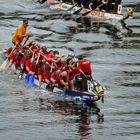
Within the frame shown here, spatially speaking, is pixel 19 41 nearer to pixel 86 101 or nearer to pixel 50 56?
pixel 50 56

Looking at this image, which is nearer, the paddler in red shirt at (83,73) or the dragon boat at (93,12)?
the paddler in red shirt at (83,73)

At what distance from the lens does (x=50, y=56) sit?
30625 mm

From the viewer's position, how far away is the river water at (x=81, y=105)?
23.1 metres

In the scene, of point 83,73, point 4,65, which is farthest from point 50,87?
point 4,65

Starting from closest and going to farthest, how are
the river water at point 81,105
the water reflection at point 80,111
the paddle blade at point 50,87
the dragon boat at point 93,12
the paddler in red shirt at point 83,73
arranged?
the river water at point 81,105, the water reflection at point 80,111, the paddler in red shirt at point 83,73, the paddle blade at point 50,87, the dragon boat at point 93,12

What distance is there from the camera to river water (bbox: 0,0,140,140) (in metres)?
23.1

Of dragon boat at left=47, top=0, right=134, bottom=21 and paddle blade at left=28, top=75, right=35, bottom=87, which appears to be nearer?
paddle blade at left=28, top=75, right=35, bottom=87

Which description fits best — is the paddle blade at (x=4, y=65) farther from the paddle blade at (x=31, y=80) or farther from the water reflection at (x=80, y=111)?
the water reflection at (x=80, y=111)

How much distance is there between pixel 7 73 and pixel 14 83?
8.74ft

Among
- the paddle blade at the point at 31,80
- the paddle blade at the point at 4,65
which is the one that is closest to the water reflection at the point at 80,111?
the paddle blade at the point at 31,80

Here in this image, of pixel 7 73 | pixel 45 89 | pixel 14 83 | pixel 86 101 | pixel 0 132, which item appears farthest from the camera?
pixel 7 73

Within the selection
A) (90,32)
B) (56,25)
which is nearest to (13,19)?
(56,25)

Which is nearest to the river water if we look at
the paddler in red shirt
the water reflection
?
the water reflection

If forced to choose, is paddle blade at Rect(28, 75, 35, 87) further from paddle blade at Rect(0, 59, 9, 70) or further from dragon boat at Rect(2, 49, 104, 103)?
paddle blade at Rect(0, 59, 9, 70)
